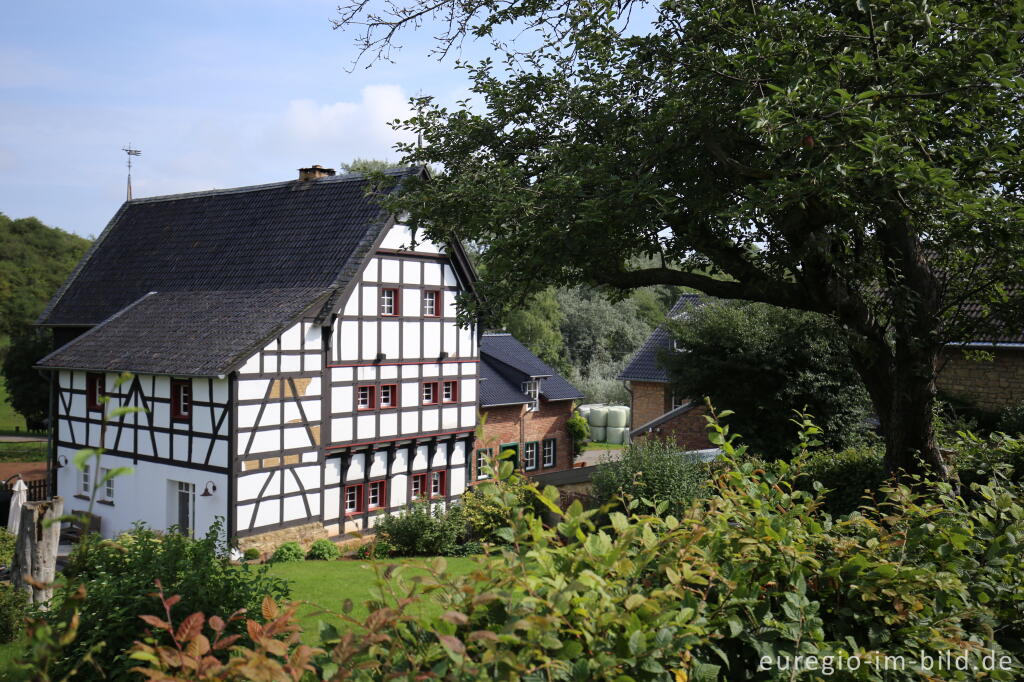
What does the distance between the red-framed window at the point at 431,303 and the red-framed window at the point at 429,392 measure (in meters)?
1.90

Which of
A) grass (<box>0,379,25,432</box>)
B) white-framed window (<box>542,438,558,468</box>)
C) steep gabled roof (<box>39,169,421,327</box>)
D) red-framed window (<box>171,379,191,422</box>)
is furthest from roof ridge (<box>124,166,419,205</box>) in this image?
grass (<box>0,379,25,432</box>)

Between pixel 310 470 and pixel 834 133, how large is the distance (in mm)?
14982

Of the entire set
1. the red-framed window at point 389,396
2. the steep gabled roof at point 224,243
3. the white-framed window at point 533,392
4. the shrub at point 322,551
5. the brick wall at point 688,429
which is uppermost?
the steep gabled roof at point 224,243

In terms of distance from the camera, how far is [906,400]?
27.6 feet

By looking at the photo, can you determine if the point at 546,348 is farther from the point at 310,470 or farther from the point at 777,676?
the point at 777,676

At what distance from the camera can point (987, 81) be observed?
598 centimetres

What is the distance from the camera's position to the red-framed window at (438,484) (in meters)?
21.7

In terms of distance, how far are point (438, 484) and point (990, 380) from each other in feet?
47.4

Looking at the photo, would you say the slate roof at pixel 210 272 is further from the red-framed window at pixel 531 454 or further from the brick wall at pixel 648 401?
the red-framed window at pixel 531 454

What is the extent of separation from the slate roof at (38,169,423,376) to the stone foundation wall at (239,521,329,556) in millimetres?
3791

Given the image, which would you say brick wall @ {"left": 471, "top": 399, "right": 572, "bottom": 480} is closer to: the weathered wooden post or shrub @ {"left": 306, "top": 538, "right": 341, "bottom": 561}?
shrub @ {"left": 306, "top": 538, "right": 341, "bottom": 561}

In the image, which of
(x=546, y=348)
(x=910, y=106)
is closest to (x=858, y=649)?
(x=910, y=106)

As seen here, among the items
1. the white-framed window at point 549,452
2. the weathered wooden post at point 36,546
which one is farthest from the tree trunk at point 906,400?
the white-framed window at point 549,452

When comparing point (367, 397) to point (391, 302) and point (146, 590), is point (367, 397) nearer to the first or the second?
point (391, 302)
